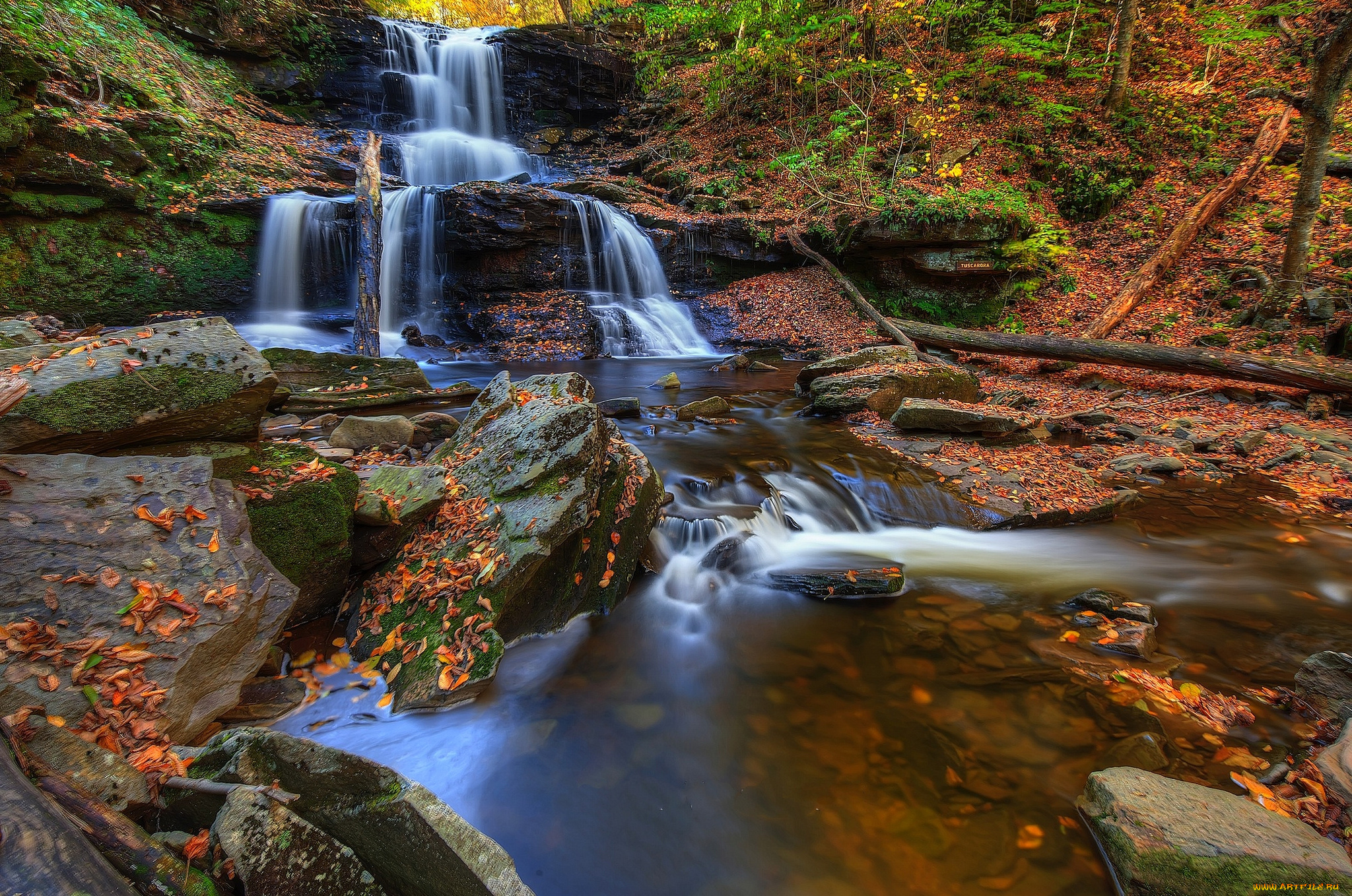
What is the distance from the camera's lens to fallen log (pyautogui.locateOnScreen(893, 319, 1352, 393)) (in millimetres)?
7273

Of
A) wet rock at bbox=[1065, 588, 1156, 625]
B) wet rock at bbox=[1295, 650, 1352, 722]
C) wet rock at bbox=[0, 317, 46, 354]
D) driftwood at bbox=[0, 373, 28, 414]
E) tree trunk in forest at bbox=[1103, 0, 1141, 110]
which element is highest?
tree trunk in forest at bbox=[1103, 0, 1141, 110]

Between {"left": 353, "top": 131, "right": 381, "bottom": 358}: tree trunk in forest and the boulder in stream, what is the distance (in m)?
5.24

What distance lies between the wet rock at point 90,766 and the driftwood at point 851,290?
1179 centimetres

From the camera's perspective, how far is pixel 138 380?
2.87m

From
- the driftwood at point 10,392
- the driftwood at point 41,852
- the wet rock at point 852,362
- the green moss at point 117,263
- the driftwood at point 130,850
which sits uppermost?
the green moss at point 117,263

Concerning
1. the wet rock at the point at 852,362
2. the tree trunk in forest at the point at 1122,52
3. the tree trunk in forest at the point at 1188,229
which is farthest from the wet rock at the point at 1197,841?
the tree trunk in forest at the point at 1122,52

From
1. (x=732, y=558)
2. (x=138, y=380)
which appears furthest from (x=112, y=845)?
(x=732, y=558)

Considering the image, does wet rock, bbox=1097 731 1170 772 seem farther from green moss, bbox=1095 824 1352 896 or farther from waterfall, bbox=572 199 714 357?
waterfall, bbox=572 199 714 357

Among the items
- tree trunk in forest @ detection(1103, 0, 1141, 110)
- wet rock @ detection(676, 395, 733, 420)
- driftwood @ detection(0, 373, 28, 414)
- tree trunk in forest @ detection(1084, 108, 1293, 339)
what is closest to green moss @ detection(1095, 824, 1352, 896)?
driftwood @ detection(0, 373, 28, 414)

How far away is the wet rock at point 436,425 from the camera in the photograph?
18.4 ft

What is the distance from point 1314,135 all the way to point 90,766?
1386cm

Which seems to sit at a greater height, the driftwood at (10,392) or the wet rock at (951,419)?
the driftwood at (10,392)

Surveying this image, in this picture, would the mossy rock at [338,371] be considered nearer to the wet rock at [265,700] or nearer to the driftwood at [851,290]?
the wet rock at [265,700]

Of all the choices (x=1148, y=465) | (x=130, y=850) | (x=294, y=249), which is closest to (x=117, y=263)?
(x=294, y=249)
